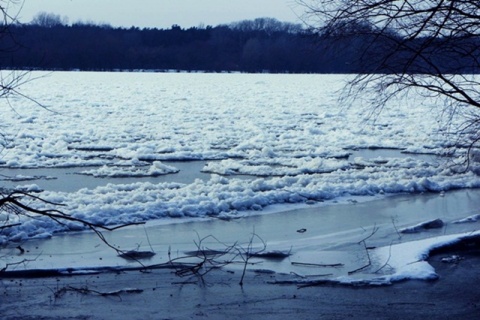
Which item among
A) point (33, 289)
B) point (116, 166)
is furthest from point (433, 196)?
point (33, 289)

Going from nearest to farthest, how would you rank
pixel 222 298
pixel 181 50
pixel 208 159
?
1. pixel 222 298
2. pixel 208 159
3. pixel 181 50

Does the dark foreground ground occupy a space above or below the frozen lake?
above

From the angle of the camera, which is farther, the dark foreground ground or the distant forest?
the distant forest

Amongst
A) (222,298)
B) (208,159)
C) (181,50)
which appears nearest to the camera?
(222,298)

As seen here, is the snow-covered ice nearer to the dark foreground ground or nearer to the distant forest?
the dark foreground ground

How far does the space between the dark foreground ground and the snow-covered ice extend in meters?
2.52

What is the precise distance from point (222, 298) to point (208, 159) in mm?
10264

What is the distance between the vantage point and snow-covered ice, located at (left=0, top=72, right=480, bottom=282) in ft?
39.7

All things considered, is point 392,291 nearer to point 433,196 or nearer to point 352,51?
point 352,51

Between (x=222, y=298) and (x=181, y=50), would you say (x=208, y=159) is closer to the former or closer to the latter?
(x=222, y=298)

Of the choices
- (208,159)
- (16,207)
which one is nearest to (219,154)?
(208,159)

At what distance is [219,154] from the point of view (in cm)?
1819

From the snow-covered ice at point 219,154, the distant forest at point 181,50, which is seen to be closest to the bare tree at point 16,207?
the snow-covered ice at point 219,154

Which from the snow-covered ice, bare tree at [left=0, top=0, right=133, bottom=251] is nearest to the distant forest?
the snow-covered ice
